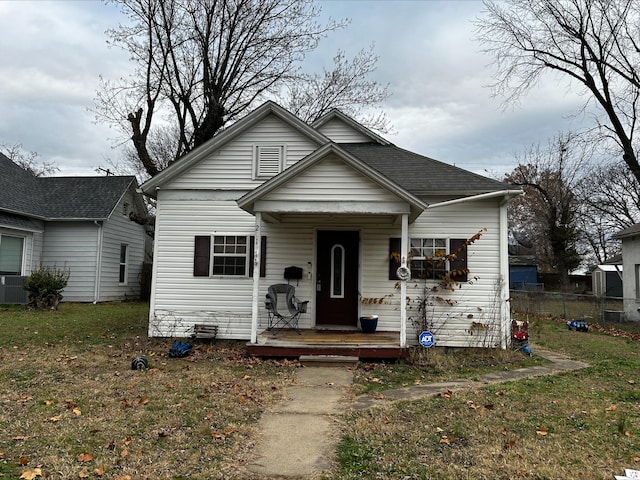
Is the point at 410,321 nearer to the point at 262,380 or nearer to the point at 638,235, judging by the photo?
the point at 262,380

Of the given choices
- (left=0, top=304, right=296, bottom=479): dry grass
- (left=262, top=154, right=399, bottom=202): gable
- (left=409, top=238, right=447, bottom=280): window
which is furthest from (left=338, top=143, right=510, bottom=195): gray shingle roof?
(left=0, top=304, right=296, bottom=479): dry grass

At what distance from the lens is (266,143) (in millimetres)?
10469

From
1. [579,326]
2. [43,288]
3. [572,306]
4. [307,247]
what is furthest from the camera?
[572,306]

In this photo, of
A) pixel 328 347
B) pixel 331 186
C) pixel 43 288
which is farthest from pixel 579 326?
pixel 43 288

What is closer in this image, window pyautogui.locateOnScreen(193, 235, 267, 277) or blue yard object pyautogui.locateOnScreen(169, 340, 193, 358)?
blue yard object pyautogui.locateOnScreen(169, 340, 193, 358)

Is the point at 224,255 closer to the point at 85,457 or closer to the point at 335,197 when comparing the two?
the point at 335,197

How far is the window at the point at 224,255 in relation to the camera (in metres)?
10.1

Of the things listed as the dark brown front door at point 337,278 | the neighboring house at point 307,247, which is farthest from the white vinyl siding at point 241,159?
the dark brown front door at point 337,278

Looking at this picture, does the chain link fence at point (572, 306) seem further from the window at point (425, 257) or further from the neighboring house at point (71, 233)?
the neighboring house at point (71, 233)

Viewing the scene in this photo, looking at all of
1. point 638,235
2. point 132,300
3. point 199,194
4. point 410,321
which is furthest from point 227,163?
point 638,235

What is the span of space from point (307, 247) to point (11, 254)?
12217 millimetres

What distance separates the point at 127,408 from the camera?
5262mm

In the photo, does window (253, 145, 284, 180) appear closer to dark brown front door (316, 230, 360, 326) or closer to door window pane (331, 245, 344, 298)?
dark brown front door (316, 230, 360, 326)

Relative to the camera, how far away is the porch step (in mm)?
8008
